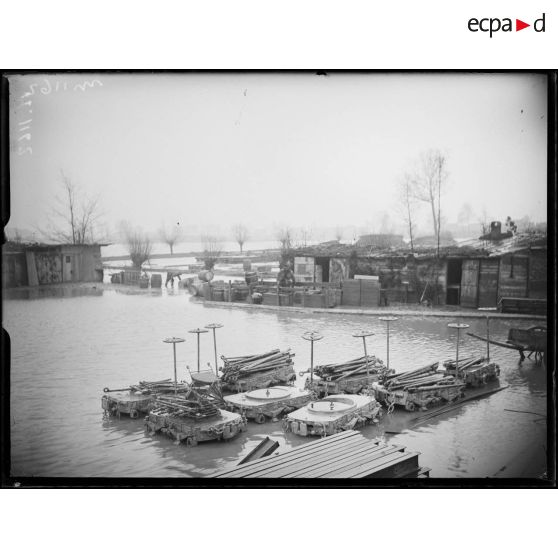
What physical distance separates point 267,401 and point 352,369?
103cm

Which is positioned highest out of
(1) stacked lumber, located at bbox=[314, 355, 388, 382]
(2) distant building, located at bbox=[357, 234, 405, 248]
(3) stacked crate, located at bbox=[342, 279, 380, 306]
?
(2) distant building, located at bbox=[357, 234, 405, 248]

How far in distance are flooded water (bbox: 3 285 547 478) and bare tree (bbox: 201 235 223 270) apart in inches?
23.2

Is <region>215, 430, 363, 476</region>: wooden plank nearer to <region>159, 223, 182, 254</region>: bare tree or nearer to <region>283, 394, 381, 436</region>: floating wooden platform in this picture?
<region>283, 394, 381, 436</region>: floating wooden platform

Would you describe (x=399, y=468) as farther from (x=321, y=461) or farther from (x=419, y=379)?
(x=419, y=379)

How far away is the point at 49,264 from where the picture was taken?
591 centimetres

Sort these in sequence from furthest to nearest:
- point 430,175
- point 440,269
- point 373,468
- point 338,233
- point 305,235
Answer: point 440,269 → point 305,235 → point 338,233 → point 430,175 → point 373,468

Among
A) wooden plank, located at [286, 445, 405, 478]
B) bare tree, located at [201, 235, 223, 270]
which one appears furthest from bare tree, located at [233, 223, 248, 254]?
wooden plank, located at [286, 445, 405, 478]

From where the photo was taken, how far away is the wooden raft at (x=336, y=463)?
534 cm

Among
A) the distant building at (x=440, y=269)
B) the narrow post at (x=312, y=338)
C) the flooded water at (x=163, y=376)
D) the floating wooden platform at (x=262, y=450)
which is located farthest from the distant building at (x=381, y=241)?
the floating wooden platform at (x=262, y=450)

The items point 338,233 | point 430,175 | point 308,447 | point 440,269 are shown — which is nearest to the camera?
point 308,447

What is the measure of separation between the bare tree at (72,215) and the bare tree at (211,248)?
1.20 metres

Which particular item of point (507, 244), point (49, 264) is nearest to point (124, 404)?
point (49, 264)

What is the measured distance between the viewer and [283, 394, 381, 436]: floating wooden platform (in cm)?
561

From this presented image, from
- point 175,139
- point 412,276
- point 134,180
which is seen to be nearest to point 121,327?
point 134,180
